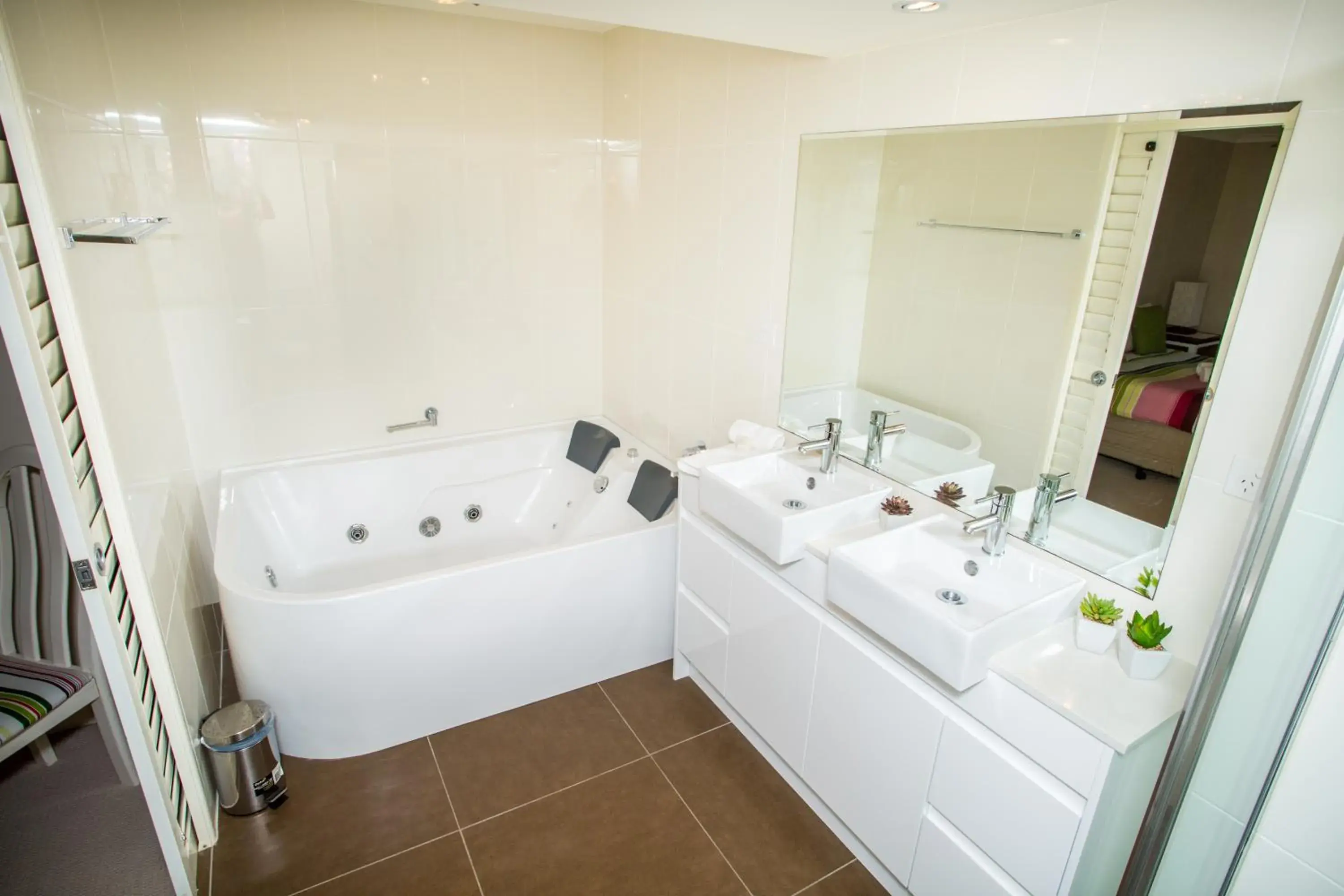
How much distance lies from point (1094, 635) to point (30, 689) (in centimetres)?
261

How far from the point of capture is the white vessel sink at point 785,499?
1886mm

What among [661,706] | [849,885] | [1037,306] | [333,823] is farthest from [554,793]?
[1037,306]

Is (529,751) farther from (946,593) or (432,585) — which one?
(946,593)

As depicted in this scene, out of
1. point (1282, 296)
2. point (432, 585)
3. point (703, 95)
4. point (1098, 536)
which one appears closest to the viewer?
point (1282, 296)

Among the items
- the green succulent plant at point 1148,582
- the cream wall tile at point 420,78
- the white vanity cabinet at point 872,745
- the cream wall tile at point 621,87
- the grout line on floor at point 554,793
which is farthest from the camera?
the cream wall tile at point 621,87

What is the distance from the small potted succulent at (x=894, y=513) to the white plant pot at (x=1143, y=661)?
612mm

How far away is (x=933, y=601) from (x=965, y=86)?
122 centimetres

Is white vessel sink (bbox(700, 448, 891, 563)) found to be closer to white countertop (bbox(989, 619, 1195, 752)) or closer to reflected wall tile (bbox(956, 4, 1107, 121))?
white countertop (bbox(989, 619, 1195, 752))

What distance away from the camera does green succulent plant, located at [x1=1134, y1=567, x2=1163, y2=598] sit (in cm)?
149

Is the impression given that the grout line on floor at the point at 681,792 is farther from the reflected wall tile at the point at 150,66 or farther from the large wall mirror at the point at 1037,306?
the reflected wall tile at the point at 150,66

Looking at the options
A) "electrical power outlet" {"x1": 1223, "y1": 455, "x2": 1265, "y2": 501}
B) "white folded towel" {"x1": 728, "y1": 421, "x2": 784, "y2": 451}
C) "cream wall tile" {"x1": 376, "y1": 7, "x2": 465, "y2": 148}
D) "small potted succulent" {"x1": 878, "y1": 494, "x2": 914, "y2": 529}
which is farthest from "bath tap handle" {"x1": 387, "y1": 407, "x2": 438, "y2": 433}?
"electrical power outlet" {"x1": 1223, "y1": 455, "x2": 1265, "y2": 501}

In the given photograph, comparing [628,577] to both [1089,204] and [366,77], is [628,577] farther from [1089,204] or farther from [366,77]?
[366,77]

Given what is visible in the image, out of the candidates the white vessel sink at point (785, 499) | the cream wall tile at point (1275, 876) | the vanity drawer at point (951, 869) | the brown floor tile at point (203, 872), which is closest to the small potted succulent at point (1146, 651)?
the cream wall tile at point (1275, 876)

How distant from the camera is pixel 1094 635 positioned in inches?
58.4
